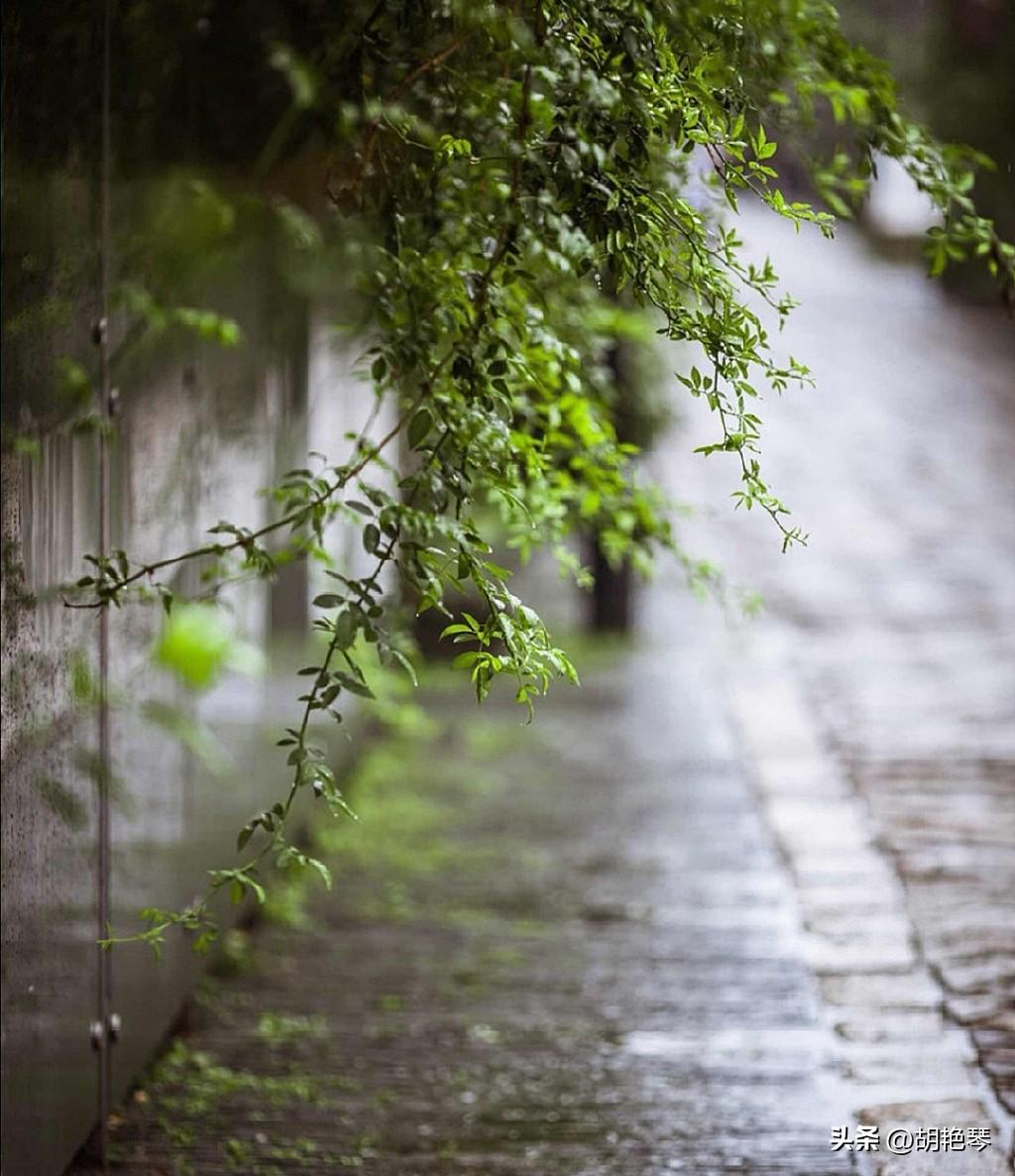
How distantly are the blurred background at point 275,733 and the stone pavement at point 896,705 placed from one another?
0.03 m

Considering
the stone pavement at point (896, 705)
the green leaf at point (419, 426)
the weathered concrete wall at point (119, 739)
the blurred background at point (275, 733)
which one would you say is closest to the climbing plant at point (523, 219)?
the green leaf at point (419, 426)

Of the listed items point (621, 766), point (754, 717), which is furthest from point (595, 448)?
point (754, 717)

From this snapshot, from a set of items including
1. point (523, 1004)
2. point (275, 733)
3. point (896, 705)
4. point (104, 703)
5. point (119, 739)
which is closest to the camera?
point (104, 703)

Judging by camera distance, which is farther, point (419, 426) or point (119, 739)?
point (119, 739)

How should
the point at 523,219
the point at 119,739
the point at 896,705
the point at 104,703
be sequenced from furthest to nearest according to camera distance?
the point at 896,705 < the point at 119,739 < the point at 104,703 < the point at 523,219

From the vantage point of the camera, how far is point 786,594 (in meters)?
9.84

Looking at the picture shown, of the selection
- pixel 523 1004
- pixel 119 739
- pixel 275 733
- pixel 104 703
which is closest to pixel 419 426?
pixel 104 703

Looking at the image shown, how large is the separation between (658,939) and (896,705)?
2975 millimetres

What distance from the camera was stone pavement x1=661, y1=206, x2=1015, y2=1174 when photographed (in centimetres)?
390

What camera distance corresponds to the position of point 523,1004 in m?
4.16

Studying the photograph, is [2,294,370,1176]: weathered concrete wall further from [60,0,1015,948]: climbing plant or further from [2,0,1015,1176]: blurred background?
[60,0,1015,948]: climbing plant

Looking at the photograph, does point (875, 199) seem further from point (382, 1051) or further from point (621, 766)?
point (382, 1051)

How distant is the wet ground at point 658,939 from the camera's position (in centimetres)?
342

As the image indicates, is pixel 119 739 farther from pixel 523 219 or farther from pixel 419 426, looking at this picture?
pixel 523 219
